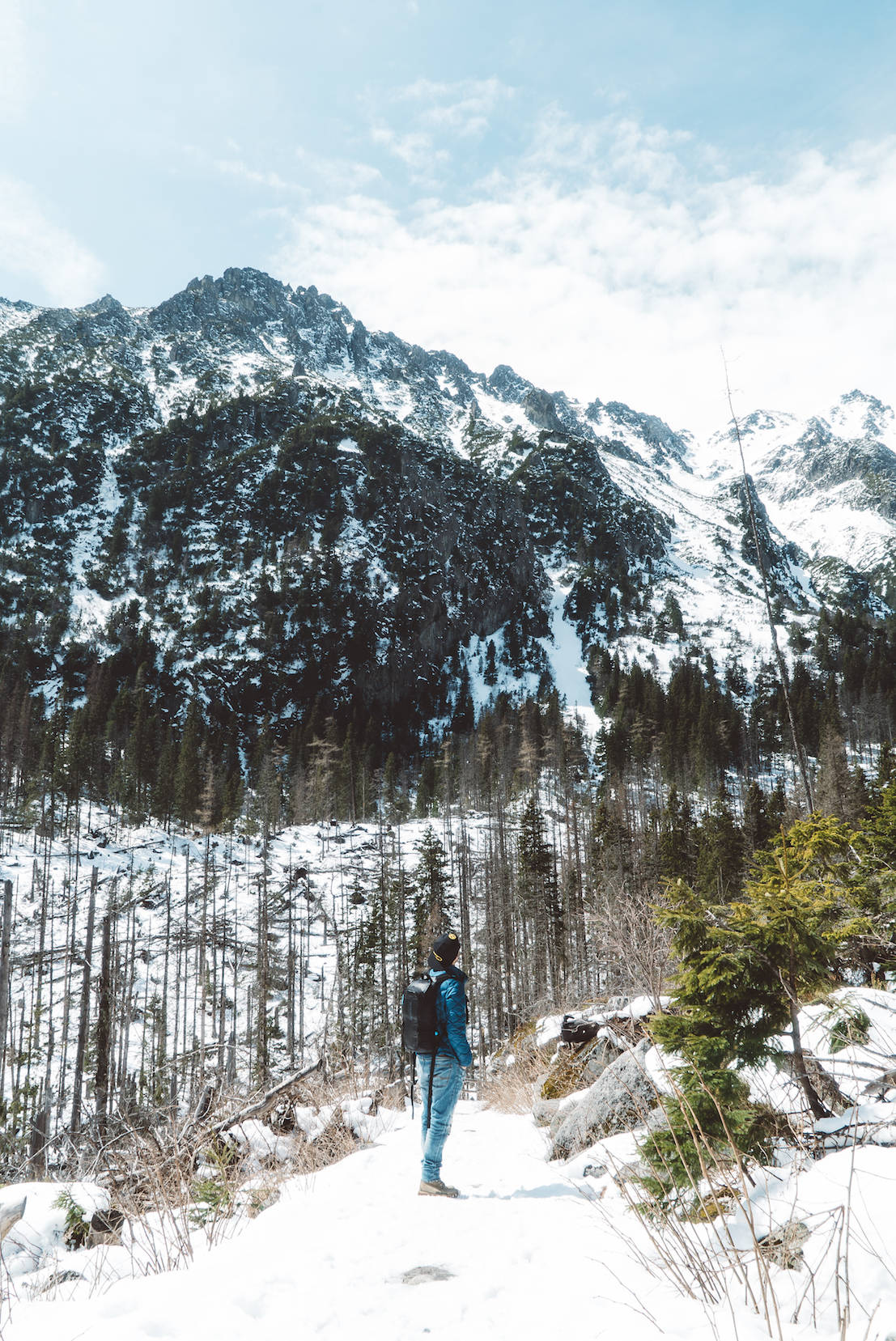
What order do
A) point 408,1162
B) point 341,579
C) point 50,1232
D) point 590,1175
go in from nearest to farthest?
1. point 50,1232
2. point 590,1175
3. point 408,1162
4. point 341,579

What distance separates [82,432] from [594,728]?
381ft

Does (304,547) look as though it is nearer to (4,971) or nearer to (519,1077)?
(4,971)

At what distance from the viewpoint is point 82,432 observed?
5069 inches

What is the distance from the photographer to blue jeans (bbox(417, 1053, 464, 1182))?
5258 millimetres

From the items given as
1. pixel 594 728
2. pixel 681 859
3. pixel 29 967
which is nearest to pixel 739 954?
pixel 681 859

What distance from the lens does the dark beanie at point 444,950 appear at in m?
5.80

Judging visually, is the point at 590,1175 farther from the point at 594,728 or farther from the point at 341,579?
the point at 341,579

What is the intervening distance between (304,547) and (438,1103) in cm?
11126

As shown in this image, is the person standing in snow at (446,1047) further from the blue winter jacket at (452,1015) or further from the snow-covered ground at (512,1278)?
the snow-covered ground at (512,1278)

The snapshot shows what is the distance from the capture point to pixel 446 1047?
18.8 ft

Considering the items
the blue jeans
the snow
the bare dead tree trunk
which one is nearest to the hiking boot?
the blue jeans

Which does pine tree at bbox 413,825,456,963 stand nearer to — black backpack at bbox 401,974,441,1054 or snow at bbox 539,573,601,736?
black backpack at bbox 401,974,441,1054

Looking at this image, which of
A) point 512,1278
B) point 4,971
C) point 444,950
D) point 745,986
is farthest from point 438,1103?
point 4,971

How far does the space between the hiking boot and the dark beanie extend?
1.59 m
